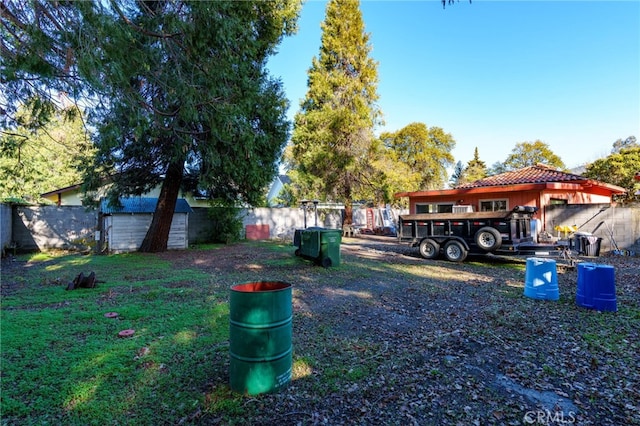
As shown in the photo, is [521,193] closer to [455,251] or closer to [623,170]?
[455,251]

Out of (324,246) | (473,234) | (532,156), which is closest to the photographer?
(324,246)

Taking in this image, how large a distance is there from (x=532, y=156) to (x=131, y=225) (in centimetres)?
3782

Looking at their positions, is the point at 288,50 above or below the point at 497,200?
above

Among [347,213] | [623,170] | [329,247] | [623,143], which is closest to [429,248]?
[329,247]

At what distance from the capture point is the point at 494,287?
277 inches

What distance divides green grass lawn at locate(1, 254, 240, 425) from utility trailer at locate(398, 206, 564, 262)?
7.16 meters

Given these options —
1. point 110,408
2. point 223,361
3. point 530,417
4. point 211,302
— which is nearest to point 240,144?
point 211,302

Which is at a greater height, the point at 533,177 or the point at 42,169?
the point at 42,169

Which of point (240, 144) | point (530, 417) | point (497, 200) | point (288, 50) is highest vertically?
point (288, 50)

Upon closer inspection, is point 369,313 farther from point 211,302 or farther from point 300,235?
point 300,235

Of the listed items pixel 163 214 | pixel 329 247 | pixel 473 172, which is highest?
pixel 473 172

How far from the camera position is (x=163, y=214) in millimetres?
13211

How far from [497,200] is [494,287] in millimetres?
8429

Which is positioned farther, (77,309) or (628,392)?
(77,309)
